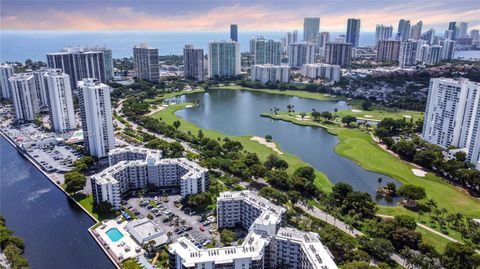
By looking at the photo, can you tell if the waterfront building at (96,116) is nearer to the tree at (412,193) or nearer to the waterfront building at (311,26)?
the tree at (412,193)

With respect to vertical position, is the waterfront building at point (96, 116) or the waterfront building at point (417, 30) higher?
the waterfront building at point (417, 30)

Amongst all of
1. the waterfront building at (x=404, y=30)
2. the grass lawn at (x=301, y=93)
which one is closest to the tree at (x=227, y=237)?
the grass lawn at (x=301, y=93)

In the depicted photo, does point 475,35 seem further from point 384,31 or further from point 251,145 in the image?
point 251,145

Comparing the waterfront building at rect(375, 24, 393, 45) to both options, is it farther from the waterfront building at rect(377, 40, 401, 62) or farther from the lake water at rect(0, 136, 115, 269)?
the lake water at rect(0, 136, 115, 269)

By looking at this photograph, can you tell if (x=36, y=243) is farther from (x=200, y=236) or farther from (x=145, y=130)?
(x=145, y=130)

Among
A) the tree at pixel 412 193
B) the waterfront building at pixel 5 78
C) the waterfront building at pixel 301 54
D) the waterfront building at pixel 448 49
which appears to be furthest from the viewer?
the waterfront building at pixel 301 54

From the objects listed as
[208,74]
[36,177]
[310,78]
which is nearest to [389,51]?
[310,78]

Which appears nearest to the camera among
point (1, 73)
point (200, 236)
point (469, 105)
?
point (200, 236)

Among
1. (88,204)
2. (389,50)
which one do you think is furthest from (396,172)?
(389,50)
